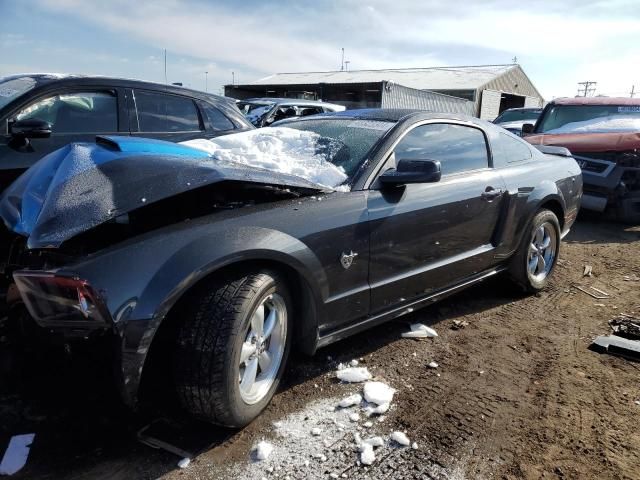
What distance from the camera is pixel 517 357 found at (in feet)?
10.8

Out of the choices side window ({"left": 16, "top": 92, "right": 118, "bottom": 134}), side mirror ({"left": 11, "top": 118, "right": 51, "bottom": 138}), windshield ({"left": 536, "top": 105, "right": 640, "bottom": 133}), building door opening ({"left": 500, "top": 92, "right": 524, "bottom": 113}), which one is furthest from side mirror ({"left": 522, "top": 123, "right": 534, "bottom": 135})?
building door opening ({"left": 500, "top": 92, "right": 524, "bottom": 113})

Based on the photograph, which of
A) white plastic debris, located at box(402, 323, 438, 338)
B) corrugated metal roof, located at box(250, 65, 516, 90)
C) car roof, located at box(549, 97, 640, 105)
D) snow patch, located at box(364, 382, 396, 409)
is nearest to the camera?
snow patch, located at box(364, 382, 396, 409)

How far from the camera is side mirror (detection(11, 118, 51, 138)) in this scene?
3947mm

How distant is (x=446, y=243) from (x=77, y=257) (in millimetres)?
2237

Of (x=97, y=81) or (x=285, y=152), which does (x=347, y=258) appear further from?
(x=97, y=81)

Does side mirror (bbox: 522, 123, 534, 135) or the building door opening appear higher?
the building door opening

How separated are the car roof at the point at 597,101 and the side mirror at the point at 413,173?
6902mm

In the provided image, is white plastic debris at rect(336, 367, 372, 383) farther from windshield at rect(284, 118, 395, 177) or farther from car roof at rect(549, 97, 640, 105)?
car roof at rect(549, 97, 640, 105)

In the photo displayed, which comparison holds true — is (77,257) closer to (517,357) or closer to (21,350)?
(21,350)

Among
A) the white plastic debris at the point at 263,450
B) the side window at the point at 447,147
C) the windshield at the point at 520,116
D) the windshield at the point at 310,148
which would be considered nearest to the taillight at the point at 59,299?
the white plastic debris at the point at 263,450

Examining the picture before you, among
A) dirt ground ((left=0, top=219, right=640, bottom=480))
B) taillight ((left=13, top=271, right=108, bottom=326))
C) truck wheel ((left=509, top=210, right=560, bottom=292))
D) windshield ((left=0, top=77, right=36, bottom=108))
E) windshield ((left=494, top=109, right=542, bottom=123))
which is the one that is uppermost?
windshield ((left=494, top=109, right=542, bottom=123))

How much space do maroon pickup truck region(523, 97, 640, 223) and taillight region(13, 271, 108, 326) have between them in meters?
6.93

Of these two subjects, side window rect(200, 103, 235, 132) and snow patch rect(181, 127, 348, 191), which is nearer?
snow patch rect(181, 127, 348, 191)

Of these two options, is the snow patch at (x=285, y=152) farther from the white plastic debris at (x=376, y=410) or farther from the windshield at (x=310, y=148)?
the white plastic debris at (x=376, y=410)
